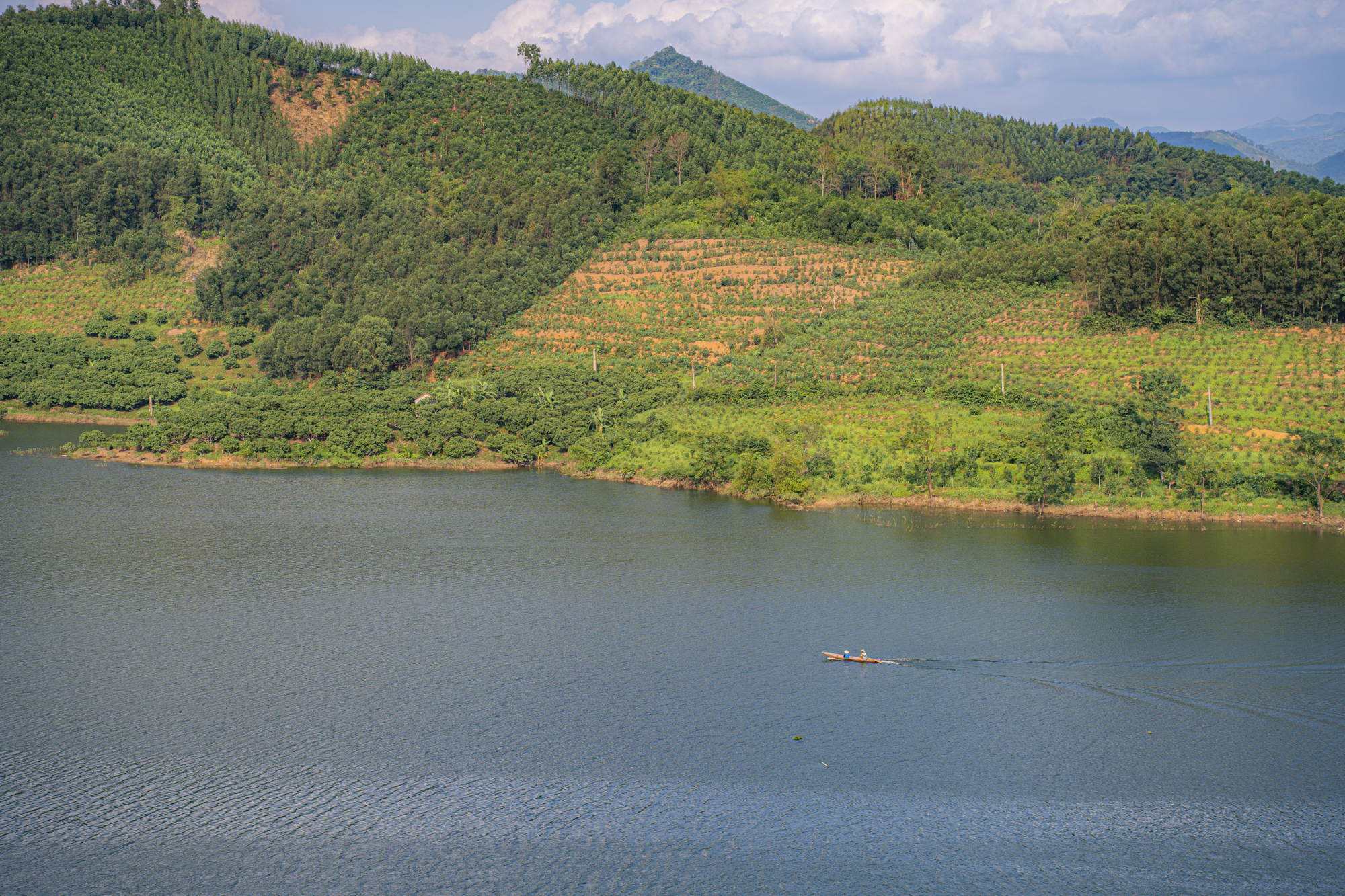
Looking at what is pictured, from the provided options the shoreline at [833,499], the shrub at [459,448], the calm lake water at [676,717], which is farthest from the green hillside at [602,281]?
the calm lake water at [676,717]

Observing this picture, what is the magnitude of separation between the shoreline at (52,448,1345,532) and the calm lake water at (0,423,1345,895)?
3004 millimetres

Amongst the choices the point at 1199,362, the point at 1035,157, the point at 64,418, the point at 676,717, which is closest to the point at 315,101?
the point at 64,418

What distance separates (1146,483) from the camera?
48062 millimetres

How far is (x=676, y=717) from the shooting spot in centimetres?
2456

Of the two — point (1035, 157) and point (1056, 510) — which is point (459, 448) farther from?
point (1035, 157)

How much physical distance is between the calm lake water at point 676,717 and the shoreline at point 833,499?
3004 millimetres

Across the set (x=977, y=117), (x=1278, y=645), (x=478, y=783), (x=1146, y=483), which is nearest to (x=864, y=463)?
(x=1146, y=483)

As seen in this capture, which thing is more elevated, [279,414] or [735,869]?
[279,414]

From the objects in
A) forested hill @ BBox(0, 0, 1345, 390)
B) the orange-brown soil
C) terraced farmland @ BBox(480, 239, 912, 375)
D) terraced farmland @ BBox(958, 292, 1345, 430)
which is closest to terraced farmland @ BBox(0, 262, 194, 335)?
forested hill @ BBox(0, 0, 1345, 390)

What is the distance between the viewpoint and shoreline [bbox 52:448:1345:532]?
4509cm

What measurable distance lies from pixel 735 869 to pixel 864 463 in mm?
36162

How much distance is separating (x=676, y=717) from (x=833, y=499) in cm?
2760

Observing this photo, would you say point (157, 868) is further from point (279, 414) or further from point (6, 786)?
point (279, 414)

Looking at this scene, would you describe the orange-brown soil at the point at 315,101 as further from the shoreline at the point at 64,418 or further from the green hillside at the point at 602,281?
the shoreline at the point at 64,418
